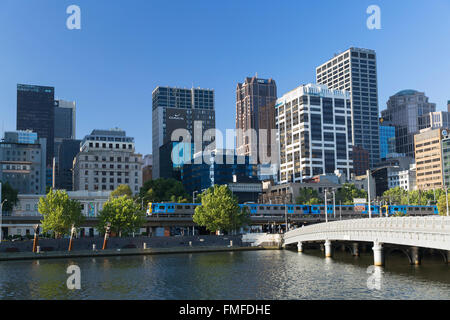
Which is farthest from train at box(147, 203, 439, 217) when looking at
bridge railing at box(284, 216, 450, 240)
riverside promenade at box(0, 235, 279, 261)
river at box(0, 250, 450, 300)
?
river at box(0, 250, 450, 300)

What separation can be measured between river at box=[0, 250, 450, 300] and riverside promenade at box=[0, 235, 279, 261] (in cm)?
1235

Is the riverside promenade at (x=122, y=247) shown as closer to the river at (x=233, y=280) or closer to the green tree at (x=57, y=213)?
the green tree at (x=57, y=213)

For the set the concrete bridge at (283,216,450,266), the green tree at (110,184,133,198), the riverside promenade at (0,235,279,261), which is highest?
the green tree at (110,184,133,198)

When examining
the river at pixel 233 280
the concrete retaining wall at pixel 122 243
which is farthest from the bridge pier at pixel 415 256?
the concrete retaining wall at pixel 122 243

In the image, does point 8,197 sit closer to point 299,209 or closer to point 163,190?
point 163,190

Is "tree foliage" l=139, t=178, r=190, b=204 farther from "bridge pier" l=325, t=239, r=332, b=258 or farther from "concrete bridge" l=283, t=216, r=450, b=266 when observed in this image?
"bridge pier" l=325, t=239, r=332, b=258

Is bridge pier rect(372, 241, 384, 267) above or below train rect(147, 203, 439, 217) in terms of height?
below

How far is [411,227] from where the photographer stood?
5562cm

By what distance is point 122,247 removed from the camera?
347 ft

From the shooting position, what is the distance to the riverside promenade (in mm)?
92312

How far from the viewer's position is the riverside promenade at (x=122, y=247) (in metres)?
92.3

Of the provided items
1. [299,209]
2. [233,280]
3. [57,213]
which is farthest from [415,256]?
[299,209]
